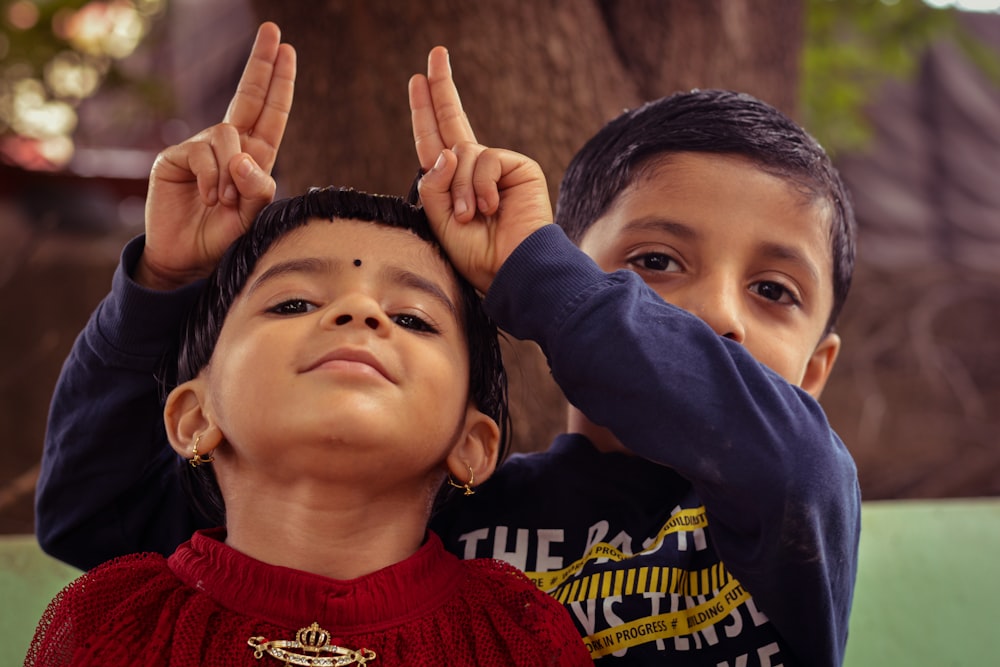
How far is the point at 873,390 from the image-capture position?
4992 mm

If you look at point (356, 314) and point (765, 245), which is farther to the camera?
point (765, 245)

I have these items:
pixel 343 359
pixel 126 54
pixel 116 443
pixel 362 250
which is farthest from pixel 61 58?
pixel 343 359

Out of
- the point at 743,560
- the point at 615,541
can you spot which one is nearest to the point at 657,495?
the point at 615,541

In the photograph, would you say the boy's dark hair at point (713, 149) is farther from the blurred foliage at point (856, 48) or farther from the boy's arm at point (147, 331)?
the blurred foliage at point (856, 48)

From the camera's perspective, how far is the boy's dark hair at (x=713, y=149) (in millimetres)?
1418

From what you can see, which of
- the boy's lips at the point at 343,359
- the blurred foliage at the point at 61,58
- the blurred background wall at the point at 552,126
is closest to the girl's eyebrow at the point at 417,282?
the boy's lips at the point at 343,359

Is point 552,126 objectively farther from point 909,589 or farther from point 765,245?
point 909,589

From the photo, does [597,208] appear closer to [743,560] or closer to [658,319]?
[658,319]

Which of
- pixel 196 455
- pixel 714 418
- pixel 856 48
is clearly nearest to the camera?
pixel 714 418

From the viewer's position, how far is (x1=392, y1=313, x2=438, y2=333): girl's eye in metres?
1.13

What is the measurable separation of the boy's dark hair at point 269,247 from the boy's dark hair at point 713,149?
36 cm

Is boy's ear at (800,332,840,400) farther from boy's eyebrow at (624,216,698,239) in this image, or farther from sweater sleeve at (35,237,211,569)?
sweater sleeve at (35,237,211,569)

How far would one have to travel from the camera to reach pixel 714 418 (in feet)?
3.37

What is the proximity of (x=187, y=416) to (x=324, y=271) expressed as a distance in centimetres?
23
